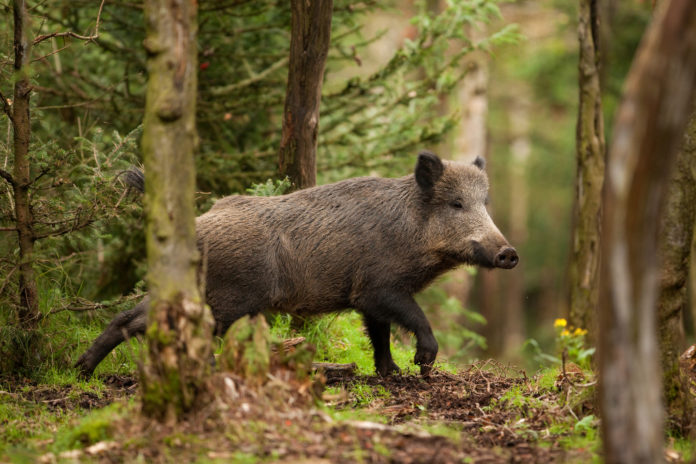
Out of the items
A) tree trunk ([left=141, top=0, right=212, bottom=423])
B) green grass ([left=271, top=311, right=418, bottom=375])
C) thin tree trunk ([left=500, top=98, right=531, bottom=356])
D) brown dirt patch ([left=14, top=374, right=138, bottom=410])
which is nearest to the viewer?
tree trunk ([left=141, top=0, right=212, bottom=423])

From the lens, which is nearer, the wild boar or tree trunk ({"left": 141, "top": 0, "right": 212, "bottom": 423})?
tree trunk ({"left": 141, "top": 0, "right": 212, "bottom": 423})

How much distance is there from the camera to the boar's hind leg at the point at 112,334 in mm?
5848

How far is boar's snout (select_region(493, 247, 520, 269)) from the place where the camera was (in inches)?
237

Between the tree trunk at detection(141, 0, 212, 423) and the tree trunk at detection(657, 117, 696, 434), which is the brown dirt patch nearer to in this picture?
the tree trunk at detection(141, 0, 212, 423)

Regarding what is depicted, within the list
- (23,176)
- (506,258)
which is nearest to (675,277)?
(506,258)

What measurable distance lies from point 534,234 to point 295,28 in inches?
1005

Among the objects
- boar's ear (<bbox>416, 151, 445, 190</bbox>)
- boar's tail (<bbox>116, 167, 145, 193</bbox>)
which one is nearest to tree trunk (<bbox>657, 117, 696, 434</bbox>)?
boar's ear (<bbox>416, 151, 445, 190</bbox>)

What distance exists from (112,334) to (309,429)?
2.66 meters

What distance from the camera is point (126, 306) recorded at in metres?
6.76

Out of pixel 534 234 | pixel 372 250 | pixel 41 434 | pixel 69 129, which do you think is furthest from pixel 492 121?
pixel 41 434

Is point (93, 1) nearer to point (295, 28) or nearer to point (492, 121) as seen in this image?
point (295, 28)

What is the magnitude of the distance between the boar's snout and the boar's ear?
2.96 ft

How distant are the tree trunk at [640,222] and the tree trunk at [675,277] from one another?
1.75 metres

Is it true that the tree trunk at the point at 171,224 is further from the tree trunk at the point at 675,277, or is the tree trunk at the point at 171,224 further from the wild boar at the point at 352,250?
the tree trunk at the point at 675,277
